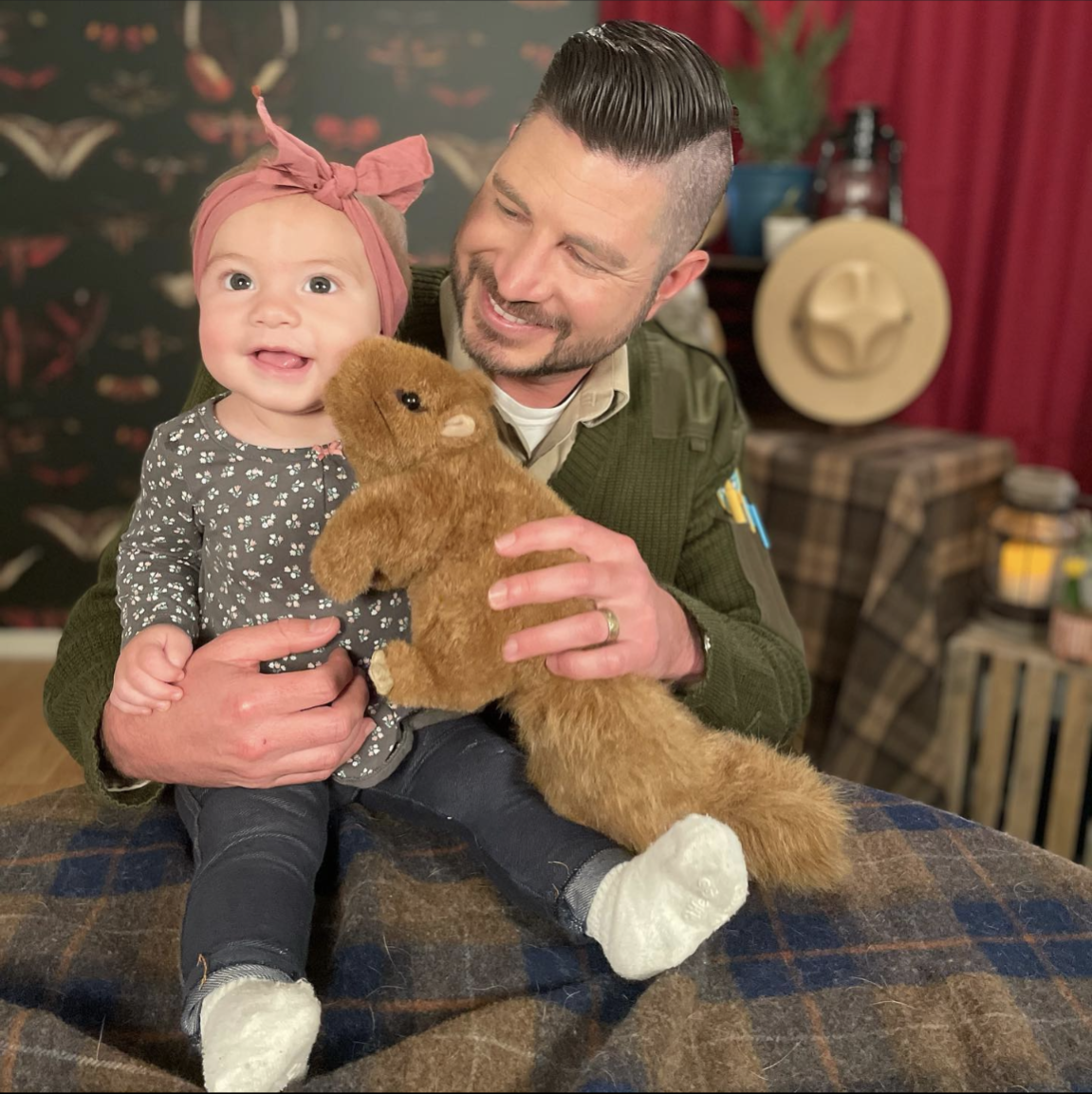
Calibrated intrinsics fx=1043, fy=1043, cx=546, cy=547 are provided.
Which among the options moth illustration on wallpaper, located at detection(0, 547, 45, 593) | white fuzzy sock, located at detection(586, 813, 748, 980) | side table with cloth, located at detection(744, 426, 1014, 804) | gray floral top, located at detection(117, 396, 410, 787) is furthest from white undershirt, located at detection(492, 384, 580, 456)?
moth illustration on wallpaper, located at detection(0, 547, 45, 593)

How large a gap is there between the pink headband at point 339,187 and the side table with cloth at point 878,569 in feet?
4.21

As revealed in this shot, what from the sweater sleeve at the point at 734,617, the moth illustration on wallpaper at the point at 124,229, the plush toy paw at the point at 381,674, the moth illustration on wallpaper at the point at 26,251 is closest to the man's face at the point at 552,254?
the sweater sleeve at the point at 734,617

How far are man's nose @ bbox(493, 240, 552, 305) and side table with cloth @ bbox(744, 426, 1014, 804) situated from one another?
1.09m

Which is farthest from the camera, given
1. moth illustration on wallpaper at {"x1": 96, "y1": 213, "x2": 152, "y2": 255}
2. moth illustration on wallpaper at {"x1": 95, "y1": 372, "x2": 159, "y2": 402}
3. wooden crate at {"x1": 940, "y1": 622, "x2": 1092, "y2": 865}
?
moth illustration on wallpaper at {"x1": 95, "y1": 372, "x2": 159, "y2": 402}

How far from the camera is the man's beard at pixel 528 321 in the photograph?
1.16 m

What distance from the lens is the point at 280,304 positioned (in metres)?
0.88

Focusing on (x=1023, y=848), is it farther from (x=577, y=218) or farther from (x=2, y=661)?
(x=2, y=661)

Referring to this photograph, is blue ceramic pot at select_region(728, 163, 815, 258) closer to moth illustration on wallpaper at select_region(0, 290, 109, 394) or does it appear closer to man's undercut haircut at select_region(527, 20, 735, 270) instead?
man's undercut haircut at select_region(527, 20, 735, 270)

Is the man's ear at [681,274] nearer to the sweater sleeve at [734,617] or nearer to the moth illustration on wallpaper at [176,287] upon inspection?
the sweater sleeve at [734,617]

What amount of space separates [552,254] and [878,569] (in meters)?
1.14

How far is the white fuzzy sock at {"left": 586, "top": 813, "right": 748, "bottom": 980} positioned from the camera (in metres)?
0.72

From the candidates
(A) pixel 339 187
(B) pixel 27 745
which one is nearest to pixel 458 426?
(A) pixel 339 187

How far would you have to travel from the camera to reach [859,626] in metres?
2.04

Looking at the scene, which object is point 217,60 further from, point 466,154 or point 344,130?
point 466,154
